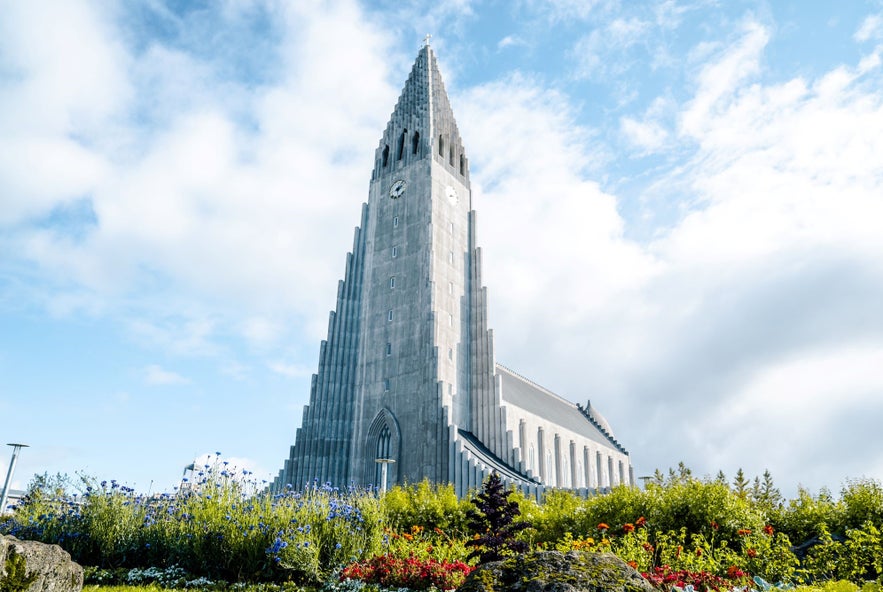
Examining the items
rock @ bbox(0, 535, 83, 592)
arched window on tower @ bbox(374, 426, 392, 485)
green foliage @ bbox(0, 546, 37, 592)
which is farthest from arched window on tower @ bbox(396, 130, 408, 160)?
green foliage @ bbox(0, 546, 37, 592)

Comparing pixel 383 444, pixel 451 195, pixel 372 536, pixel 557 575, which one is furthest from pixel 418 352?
pixel 557 575

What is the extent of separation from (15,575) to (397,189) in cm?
4132

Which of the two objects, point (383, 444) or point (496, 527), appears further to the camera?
point (383, 444)

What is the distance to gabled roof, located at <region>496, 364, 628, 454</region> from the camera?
50428 mm

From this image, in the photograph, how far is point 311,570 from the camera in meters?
10.9

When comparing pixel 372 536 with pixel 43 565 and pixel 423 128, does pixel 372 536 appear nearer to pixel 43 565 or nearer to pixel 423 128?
Answer: pixel 43 565

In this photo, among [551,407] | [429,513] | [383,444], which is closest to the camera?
[429,513]

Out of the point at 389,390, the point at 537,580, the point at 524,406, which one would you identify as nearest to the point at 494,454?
the point at 389,390

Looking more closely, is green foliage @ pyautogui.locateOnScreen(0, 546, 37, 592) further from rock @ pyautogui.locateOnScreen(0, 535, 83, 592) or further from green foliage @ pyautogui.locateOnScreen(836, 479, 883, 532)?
green foliage @ pyautogui.locateOnScreen(836, 479, 883, 532)

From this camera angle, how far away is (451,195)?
155 ft

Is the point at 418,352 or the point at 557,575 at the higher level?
the point at 418,352

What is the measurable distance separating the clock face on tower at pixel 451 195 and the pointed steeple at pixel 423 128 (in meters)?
2.01

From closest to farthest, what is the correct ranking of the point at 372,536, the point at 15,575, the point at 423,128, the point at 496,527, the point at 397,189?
the point at 15,575
the point at 496,527
the point at 372,536
the point at 397,189
the point at 423,128

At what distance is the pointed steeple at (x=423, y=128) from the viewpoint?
1887 inches
